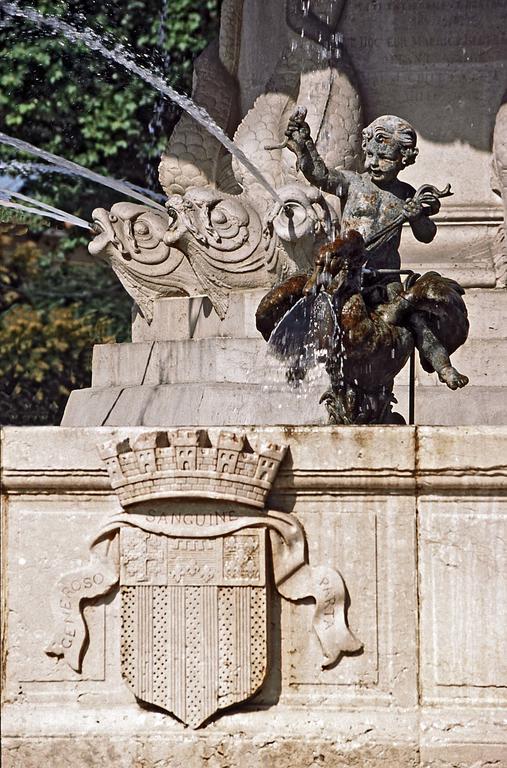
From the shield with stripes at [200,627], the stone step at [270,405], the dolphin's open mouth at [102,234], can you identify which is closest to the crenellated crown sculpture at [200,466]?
the shield with stripes at [200,627]

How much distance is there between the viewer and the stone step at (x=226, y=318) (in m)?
9.27

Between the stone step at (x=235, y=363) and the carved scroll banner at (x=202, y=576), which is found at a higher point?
the stone step at (x=235, y=363)

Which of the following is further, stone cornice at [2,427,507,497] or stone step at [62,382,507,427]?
stone step at [62,382,507,427]

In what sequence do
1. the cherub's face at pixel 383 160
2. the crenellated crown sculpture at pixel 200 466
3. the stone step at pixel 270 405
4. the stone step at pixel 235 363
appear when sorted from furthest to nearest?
1. the stone step at pixel 235 363
2. the stone step at pixel 270 405
3. the cherub's face at pixel 383 160
4. the crenellated crown sculpture at pixel 200 466

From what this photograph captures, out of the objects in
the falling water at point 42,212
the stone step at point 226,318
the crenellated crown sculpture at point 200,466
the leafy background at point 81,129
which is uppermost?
the leafy background at point 81,129

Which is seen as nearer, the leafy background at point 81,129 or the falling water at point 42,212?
the falling water at point 42,212

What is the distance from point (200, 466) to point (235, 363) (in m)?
3.00

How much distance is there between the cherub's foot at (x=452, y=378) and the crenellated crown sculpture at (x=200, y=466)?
113 centimetres

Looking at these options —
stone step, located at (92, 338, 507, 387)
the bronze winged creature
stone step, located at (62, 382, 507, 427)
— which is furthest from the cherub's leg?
stone step, located at (92, 338, 507, 387)

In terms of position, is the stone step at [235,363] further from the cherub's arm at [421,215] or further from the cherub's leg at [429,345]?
the cherub's leg at [429,345]

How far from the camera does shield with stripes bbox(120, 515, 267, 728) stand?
6.23m

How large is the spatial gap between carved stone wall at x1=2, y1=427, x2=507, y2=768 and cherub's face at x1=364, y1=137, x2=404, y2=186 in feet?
6.54

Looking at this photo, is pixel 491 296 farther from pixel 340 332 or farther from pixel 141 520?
pixel 141 520

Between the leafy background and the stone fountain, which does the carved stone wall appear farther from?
the leafy background
